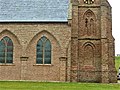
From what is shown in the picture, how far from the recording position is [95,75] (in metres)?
41.4

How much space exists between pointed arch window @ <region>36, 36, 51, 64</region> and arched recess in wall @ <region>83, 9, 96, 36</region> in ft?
15.6

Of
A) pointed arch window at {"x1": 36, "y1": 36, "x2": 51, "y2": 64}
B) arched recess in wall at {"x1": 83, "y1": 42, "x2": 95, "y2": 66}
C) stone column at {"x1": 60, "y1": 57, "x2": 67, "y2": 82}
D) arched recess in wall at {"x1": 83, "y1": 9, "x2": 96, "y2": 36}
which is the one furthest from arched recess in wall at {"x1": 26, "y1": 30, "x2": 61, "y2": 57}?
arched recess in wall at {"x1": 83, "y1": 9, "x2": 96, "y2": 36}

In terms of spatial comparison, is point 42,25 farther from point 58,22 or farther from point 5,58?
point 5,58

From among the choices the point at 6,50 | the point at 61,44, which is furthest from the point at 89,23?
the point at 6,50

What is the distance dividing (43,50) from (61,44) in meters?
2.46

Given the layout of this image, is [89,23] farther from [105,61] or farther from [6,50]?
[6,50]

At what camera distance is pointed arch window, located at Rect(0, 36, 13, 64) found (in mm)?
42469

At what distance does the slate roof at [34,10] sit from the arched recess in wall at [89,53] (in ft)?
13.6

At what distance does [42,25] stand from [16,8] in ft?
14.9

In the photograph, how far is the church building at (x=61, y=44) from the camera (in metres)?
41.2

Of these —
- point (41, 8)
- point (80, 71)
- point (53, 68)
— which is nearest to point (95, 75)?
point (80, 71)

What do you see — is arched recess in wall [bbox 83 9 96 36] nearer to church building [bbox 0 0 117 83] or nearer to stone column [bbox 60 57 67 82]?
church building [bbox 0 0 117 83]

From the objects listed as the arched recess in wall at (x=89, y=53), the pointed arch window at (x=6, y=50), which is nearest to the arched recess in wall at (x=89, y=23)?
the arched recess in wall at (x=89, y=53)

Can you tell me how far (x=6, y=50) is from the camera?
42625 millimetres
